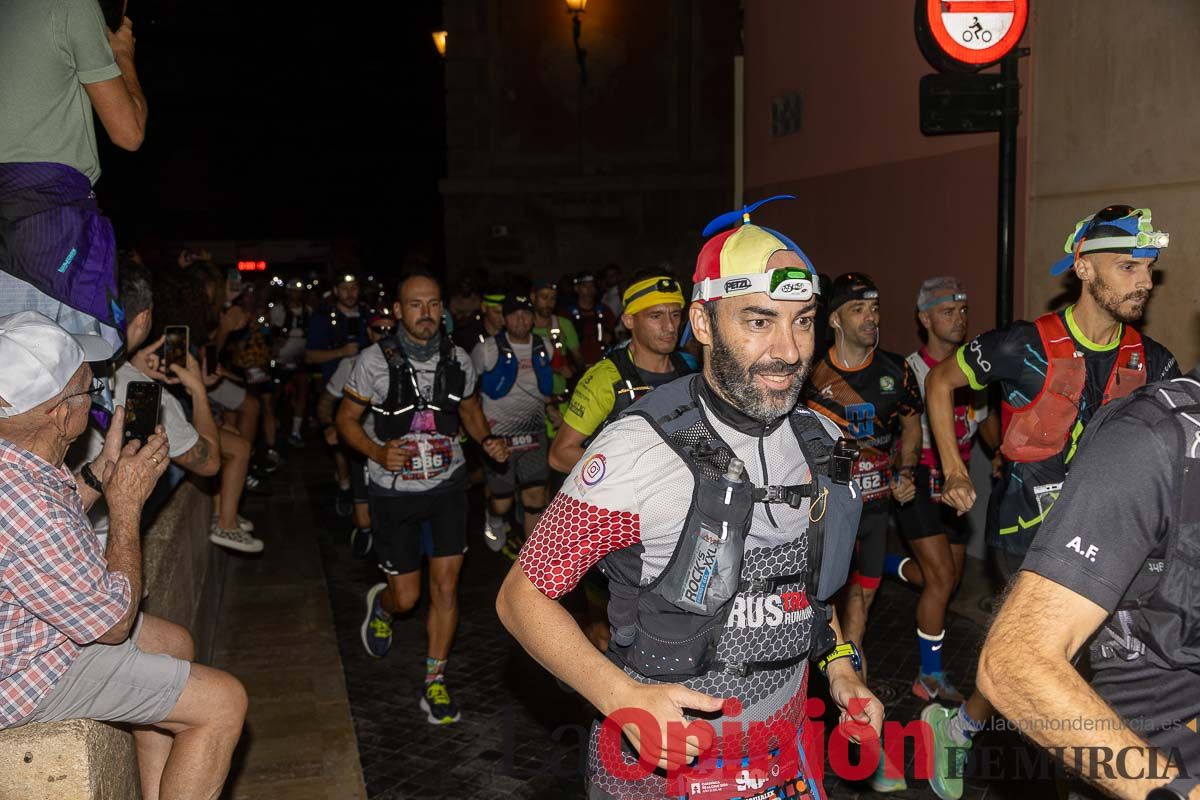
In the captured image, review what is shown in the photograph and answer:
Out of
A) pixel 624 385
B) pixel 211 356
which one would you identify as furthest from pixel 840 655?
pixel 211 356

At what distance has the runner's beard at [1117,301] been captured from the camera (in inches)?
188

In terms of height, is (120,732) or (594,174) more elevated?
(594,174)

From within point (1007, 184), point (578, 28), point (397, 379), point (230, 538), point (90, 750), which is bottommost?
point (230, 538)

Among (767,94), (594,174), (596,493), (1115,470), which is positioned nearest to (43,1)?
(596,493)

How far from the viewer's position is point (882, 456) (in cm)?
647

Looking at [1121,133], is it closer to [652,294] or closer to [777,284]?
[652,294]

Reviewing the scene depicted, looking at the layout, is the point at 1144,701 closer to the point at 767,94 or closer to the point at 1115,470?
the point at 1115,470

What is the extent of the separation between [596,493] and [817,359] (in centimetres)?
418

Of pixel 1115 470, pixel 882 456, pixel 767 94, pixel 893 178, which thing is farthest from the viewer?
pixel 767 94

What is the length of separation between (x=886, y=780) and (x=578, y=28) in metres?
19.7

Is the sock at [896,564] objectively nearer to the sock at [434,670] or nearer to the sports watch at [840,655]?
the sock at [434,670]

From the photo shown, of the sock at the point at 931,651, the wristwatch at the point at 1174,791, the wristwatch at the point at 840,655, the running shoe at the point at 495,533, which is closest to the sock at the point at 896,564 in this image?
the sock at the point at 931,651

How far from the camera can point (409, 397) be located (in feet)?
22.0

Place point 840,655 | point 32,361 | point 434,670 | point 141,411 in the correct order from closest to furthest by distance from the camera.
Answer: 1. point 840,655
2. point 32,361
3. point 141,411
4. point 434,670
